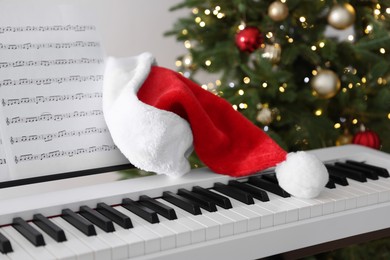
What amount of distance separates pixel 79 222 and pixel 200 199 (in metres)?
0.32

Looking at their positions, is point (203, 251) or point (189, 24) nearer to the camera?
point (203, 251)

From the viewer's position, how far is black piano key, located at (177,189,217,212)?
1.57m

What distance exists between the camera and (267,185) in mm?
1742

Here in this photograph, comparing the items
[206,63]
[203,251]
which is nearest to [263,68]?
[206,63]

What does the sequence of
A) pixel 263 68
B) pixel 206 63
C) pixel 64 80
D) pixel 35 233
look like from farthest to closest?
pixel 206 63 < pixel 263 68 < pixel 64 80 < pixel 35 233

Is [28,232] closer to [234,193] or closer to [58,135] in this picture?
[58,135]

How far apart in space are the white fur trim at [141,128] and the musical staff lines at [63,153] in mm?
53

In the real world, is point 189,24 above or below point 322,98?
above

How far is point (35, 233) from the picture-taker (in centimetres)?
137

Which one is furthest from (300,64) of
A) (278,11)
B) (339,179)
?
(339,179)

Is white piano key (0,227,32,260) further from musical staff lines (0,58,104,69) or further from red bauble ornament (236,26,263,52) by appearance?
red bauble ornament (236,26,263,52)

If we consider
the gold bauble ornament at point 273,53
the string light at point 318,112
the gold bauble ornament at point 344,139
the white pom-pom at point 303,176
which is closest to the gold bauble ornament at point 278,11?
the gold bauble ornament at point 273,53

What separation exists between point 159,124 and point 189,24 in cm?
147

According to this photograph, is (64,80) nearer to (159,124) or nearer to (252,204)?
(159,124)
